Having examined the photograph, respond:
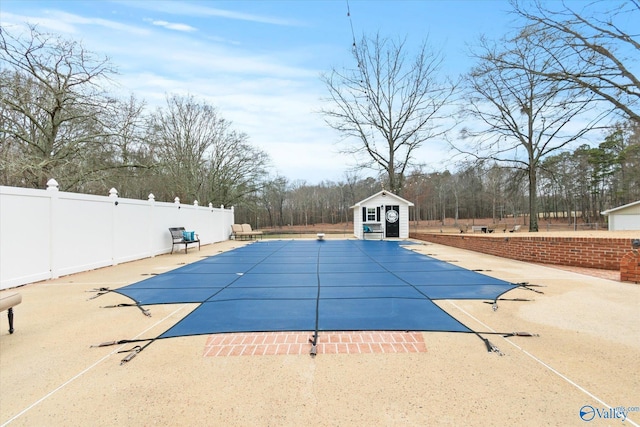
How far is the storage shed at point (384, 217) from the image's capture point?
20.1 meters

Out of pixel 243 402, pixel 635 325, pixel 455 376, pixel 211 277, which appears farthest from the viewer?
pixel 211 277

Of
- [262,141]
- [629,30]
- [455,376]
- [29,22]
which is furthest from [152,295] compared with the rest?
[262,141]

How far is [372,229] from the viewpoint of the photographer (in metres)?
20.3

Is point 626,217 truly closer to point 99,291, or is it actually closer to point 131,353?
point 131,353

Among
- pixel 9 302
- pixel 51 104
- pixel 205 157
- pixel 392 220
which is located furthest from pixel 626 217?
pixel 205 157

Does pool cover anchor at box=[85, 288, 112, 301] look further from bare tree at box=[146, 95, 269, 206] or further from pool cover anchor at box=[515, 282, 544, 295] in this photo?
bare tree at box=[146, 95, 269, 206]

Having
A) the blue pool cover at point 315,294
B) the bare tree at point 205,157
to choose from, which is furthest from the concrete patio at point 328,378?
the bare tree at point 205,157

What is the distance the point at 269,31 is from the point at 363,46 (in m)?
16.5

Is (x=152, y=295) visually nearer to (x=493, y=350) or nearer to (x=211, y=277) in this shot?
(x=211, y=277)

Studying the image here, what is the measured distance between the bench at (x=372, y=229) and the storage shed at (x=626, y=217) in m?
11.5

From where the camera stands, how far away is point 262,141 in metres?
32.6

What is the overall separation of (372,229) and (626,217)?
40.5ft

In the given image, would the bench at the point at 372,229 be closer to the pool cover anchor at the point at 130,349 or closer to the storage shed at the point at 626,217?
the storage shed at the point at 626,217

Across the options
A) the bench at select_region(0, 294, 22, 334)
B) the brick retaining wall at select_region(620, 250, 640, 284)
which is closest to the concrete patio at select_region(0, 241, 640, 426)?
the bench at select_region(0, 294, 22, 334)
